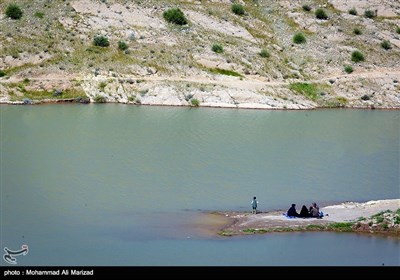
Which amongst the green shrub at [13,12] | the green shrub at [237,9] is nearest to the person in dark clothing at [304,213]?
the green shrub at [13,12]

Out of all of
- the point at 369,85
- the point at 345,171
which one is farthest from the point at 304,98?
the point at 345,171

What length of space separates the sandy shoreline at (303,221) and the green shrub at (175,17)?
184ft

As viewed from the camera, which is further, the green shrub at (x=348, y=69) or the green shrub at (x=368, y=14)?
the green shrub at (x=368, y=14)

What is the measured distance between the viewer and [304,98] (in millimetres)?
88688

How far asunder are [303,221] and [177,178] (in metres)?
11.2

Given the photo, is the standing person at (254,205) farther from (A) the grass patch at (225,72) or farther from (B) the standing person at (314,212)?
(A) the grass patch at (225,72)

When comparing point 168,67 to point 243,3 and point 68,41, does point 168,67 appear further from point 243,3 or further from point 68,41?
point 243,3

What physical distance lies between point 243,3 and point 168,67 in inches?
882

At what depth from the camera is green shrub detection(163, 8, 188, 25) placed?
317 ft

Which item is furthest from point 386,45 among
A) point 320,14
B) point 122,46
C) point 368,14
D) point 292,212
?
point 292,212

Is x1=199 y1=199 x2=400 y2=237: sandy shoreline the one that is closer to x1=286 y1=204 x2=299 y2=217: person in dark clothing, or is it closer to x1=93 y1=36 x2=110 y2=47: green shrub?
x1=286 y1=204 x2=299 y2=217: person in dark clothing

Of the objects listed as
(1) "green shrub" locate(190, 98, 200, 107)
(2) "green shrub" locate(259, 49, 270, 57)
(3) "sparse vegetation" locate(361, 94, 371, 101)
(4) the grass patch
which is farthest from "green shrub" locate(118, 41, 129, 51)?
(3) "sparse vegetation" locate(361, 94, 371, 101)

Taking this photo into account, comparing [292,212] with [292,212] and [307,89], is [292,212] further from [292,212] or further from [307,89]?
[307,89]

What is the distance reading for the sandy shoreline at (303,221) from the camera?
1554 inches
